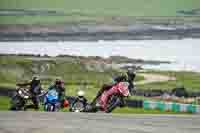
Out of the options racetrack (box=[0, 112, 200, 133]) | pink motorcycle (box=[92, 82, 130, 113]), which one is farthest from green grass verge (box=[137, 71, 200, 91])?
racetrack (box=[0, 112, 200, 133])

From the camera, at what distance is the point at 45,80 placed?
15648 mm

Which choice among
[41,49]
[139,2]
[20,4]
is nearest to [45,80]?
[41,49]

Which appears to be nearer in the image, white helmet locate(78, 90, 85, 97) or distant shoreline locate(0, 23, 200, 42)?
white helmet locate(78, 90, 85, 97)

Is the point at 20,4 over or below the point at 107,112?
over

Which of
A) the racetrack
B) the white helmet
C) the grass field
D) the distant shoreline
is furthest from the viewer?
the distant shoreline

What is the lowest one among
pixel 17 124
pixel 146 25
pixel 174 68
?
pixel 17 124

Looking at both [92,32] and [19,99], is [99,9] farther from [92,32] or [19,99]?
[19,99]

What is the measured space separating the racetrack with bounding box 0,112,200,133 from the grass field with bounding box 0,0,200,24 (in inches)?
89.8

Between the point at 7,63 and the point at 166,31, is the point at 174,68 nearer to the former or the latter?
the point at 166,31

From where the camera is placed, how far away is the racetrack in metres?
12.5

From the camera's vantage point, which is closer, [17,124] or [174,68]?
[17,124]

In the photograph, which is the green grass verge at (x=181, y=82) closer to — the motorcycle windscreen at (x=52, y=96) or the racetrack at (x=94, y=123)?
the racetrack at (x=94, y=123)

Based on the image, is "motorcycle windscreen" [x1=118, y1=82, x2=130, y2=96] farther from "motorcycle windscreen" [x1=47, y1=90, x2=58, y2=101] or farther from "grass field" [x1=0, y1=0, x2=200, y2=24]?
"grass field" [x1=0, y1=0, x2=200, y2=24]

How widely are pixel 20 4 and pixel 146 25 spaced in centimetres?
300
